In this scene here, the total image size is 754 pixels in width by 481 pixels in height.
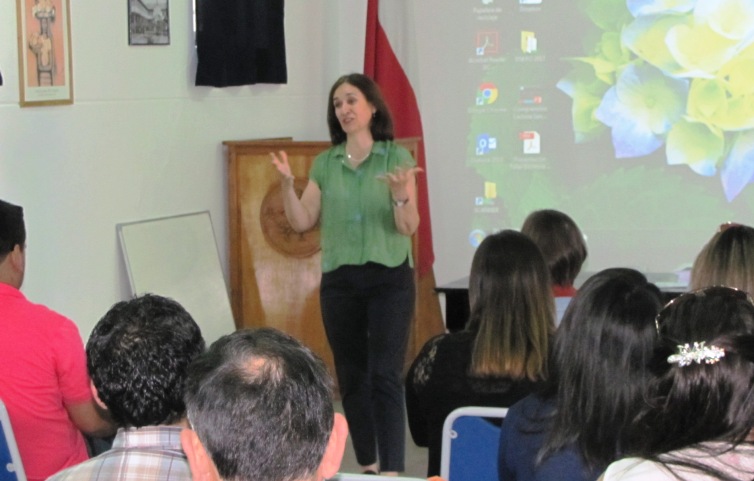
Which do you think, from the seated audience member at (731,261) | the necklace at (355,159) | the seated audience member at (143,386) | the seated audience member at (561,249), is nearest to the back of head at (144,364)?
the seated audience member at (143,386)

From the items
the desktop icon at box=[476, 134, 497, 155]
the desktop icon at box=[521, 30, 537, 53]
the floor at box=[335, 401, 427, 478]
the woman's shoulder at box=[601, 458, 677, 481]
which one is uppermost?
the desktop icon at box=[521, 30, 537, 53]

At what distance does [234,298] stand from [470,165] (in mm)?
1437

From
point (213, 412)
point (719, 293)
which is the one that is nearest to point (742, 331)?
point (719, 293)

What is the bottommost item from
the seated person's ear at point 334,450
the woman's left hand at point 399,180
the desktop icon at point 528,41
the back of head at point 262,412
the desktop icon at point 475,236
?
the desktop icon at point 475,236

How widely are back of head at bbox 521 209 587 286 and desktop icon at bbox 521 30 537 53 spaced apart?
7.65ft

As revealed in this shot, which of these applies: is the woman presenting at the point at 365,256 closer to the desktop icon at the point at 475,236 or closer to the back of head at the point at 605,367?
the back of head at the point at 605,367

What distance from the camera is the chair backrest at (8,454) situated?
7.45 feet

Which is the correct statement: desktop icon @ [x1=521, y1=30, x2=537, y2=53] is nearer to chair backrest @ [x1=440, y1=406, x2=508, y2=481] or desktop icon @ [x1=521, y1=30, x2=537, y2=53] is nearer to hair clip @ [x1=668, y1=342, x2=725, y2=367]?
chair backrest @ [x1=440, y1=406, x2=508, y2=481]

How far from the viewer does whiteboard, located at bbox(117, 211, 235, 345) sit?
4.57m

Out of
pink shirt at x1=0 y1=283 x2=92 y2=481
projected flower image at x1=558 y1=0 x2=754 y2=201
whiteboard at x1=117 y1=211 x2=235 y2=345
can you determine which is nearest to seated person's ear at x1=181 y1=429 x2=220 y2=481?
pink shirt at x1=0 y1=283 x2=92 y2=481

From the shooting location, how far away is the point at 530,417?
6.63 ft

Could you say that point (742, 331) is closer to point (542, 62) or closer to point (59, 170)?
point (59, 170)

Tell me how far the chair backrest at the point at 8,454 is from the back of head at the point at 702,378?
4.42 feet

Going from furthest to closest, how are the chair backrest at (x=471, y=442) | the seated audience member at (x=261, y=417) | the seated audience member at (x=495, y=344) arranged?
the seated audience member at (x=495, y=344)
the chair backrest at (x=471, y=442)
the seated audience member at (x=261, y=417)
